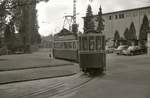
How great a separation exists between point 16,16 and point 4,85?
473cm

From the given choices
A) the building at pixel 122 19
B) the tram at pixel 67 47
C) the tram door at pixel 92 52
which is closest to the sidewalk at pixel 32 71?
the tram door at pixel 92 52

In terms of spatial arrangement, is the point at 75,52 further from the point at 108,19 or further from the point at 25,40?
the point at 108,19

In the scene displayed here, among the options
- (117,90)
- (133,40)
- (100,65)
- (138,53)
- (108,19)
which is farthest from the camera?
(108,19)

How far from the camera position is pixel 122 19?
84.6 meters

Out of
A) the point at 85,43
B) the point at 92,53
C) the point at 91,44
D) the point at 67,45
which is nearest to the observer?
the point at 92,53

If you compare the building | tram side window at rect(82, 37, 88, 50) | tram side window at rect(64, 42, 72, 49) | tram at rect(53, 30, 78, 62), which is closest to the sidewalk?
tram side window at rect(82, 37, 88, 50)

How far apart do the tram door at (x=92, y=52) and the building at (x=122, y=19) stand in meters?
60.8

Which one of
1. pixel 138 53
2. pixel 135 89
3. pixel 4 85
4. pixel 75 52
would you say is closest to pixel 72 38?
pixel 75 52

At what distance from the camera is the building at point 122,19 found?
79188 mm

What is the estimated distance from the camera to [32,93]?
1161 centimetres

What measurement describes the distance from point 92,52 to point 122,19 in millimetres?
68160

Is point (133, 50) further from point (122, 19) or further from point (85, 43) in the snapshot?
point (122, 19)

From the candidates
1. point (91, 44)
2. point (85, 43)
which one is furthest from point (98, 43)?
point (85, 43)

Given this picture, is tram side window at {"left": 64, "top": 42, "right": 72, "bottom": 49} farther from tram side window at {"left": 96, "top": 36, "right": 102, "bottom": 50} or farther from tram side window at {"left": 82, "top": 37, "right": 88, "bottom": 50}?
tram side window at {"left": 96, "top": 36, "right": 102, "bottom": 50}
